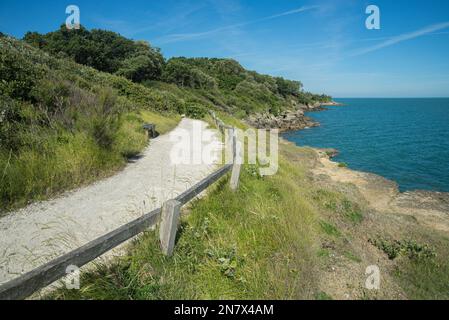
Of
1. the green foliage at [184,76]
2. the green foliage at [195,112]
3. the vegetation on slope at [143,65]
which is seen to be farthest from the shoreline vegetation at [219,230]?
the green foliage at [184,76]

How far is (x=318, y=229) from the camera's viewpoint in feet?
19.3

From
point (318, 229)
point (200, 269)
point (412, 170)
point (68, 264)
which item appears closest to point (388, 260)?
point (318, 229)

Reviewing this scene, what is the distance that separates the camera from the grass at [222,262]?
3.22 m

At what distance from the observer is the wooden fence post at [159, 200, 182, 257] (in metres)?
3.52

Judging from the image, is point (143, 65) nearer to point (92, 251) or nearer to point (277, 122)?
point (277, 122)

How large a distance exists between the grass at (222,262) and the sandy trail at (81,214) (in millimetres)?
1181

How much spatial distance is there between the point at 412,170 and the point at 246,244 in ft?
74.2

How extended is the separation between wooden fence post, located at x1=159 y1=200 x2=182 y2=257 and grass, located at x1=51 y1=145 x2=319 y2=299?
138 mm

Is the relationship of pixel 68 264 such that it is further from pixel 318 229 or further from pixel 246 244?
pixel 318 229

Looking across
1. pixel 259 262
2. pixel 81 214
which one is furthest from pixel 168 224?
pixel 81 214

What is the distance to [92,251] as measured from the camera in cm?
267

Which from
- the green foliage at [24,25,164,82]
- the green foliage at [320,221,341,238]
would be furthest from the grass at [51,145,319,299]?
the green foliage at [24,25,164,82]

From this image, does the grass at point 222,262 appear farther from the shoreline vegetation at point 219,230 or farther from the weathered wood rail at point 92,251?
the weathered wood rail at point 92,251
